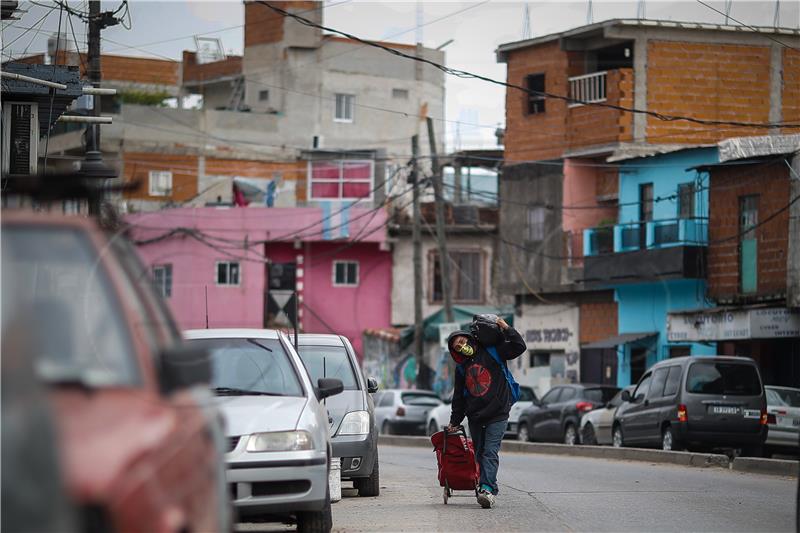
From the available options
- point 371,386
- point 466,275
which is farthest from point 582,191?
point 371,386

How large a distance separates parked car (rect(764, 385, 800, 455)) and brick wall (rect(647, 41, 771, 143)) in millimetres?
17948

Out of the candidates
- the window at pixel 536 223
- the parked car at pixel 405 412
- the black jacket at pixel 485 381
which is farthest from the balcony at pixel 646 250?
the black jacket at pixel 485 381

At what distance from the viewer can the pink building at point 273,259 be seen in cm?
5822

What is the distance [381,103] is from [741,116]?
89.0 feet

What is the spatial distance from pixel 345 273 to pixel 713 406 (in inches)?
1398

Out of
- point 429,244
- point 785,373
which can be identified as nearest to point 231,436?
point 785,373

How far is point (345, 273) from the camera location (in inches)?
2359

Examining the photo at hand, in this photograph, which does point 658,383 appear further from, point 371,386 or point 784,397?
point 371,386

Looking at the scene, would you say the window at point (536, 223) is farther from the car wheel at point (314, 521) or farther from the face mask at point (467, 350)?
the car wheel at point (314, 521)

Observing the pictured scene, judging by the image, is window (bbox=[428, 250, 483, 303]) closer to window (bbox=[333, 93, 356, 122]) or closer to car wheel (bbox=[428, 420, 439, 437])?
window (bbox=[333, 93, 356, 122])

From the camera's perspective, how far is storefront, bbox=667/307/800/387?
33.8m

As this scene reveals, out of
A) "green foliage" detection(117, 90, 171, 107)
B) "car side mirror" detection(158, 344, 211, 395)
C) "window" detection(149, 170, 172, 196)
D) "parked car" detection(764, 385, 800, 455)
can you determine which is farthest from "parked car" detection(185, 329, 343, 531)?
"green foliage" detection(117, 90, 171, 107)

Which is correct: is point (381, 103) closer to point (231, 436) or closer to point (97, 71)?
point (97, 71)

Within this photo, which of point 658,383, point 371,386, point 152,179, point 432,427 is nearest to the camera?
point 371,386
